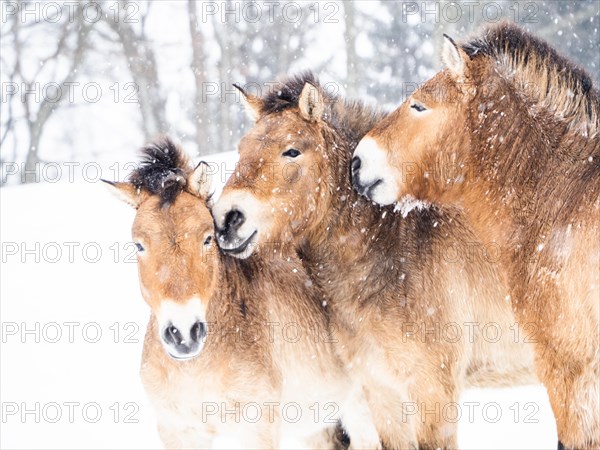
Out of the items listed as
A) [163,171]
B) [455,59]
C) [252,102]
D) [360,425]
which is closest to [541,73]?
[455,59]

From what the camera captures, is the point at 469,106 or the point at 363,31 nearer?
the point at 469,106

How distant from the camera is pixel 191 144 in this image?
20.5m

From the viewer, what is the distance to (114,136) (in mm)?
20953

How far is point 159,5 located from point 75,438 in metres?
15.6

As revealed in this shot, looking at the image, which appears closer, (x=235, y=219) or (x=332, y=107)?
(x=235, y=219)

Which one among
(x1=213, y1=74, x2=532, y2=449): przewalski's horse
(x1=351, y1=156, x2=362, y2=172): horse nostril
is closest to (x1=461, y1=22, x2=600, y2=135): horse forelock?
(x1=351, y1=156, x2=362, y2=172): horse nostril

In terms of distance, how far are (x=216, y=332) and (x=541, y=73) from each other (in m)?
2.75

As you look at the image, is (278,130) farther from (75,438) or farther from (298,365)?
(75,438)

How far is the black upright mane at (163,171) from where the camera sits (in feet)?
17.3

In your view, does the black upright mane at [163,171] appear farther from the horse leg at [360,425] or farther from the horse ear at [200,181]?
the horse leg at [360,425]

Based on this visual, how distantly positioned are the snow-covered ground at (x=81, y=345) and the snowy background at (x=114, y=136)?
21 mm

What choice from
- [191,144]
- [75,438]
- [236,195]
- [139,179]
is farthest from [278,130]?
[191,144]

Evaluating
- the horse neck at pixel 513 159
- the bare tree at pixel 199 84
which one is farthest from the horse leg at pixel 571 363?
the bare tree at pixel 199 84

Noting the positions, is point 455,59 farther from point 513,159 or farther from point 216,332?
point 216,332
